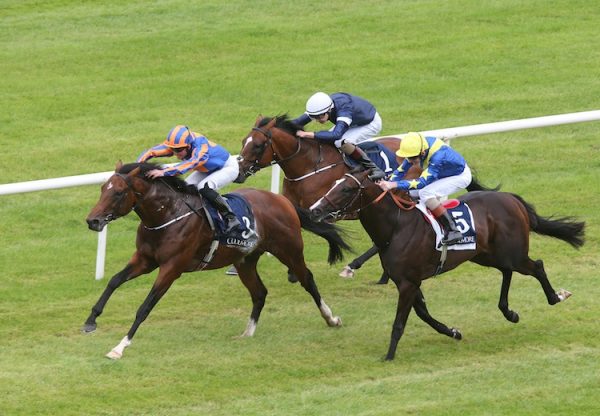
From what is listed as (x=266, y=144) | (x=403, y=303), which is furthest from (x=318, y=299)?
(x=266, y=144)

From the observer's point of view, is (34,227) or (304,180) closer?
(304,180)

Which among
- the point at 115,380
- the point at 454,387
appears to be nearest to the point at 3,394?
the point at 115,380

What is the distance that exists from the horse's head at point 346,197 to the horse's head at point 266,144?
1.79m

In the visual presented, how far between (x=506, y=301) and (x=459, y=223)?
0.84 metres

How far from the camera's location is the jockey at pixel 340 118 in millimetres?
12922

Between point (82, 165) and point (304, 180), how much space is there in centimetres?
398

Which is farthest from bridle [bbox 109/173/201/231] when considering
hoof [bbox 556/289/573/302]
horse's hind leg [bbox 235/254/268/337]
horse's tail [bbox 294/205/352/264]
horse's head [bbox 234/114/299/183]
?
hoof [bbox 556/289/573/302]

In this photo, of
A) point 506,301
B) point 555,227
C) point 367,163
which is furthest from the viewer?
point 555,227

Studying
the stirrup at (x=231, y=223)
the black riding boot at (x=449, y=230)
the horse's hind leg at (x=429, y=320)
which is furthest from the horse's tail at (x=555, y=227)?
the stirrup at (x=231, y=223)

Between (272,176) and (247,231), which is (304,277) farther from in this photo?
(272,176)

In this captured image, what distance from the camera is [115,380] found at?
10.5m

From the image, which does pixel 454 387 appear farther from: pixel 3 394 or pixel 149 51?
pixel 149 51

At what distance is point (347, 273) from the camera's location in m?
13.3

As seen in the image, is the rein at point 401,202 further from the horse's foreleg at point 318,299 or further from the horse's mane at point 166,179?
the horse's mane at point 166,179
